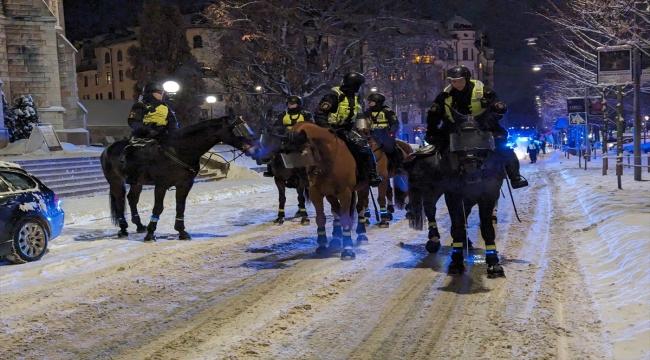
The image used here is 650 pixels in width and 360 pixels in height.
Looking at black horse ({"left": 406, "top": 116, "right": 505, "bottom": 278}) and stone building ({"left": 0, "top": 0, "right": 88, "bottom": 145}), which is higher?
stone building ({"left": 0, "top": 0, "right": 88, "bottom": 145})

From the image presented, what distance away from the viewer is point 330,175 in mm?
9219

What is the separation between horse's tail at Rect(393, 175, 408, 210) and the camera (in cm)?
1266

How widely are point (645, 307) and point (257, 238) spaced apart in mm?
7026

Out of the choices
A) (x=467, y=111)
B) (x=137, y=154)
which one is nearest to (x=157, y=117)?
(x=137, y=154)

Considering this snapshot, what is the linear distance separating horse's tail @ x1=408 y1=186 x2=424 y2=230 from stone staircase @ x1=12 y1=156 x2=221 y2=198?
13.7 metres

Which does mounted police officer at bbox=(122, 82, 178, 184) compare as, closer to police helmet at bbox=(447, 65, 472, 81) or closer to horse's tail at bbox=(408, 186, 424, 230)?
horse's tail at bbox=(408, 186, 424, 230)

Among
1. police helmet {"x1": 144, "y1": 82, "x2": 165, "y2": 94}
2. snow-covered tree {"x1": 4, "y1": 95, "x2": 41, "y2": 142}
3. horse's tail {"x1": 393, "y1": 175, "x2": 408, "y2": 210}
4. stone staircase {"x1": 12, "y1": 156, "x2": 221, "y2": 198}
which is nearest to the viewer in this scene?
police helmet {"x1": 144, "y1": 82, "x2": 165, "y2": 94}

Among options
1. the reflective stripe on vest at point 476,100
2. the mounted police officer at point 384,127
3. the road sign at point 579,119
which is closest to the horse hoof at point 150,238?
the mounted police officer at point 384,127

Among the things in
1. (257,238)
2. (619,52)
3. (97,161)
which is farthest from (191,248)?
(97,161)

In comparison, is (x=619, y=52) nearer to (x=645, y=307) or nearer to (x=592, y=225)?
(x=592, y=225)

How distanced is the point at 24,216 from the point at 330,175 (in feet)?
14.8

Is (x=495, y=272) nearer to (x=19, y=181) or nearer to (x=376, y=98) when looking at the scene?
(x=376, y=98)

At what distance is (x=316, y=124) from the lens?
30.8ft

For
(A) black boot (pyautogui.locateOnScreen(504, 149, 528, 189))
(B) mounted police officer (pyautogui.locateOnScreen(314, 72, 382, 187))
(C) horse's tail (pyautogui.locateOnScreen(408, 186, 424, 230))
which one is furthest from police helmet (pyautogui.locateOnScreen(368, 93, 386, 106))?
(A) black boot (pyautogui.locateOnScreen(504, 149, 528, 189))
